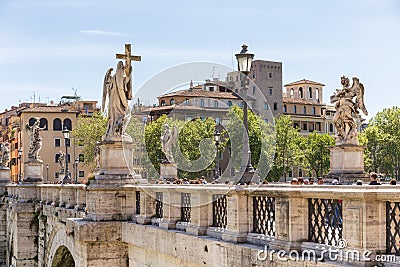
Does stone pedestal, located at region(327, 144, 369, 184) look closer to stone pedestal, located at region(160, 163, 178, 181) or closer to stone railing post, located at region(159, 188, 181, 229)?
stone pedestal, located at region(160, 163, 178, 181)

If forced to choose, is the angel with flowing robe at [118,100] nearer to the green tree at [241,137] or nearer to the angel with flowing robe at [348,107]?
the angel with flowing robe at [348,107]

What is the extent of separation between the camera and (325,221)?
9.40 meters

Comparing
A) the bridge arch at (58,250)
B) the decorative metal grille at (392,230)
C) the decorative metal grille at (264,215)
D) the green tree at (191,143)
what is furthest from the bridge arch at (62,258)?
the green tree at (191,143)

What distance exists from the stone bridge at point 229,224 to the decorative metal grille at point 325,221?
0.01 metres

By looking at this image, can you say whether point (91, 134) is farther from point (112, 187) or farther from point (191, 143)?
point (112, 187)

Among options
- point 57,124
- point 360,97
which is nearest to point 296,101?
point 57,124

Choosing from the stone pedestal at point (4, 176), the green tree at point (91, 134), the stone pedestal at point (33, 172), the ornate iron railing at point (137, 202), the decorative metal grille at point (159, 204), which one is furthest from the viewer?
the green tree at point (91, 134)

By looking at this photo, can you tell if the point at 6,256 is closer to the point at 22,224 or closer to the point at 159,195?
the point at 22,224

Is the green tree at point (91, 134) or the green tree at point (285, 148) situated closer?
the green tree at point (91, 134)

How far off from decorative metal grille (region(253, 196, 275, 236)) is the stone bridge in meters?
0.02

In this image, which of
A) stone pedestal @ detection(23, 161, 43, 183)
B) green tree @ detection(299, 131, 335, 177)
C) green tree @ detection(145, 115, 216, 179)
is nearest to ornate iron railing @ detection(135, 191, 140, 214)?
stone pedestal @ detection(23, 161, 43, 183)

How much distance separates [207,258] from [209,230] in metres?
0.78

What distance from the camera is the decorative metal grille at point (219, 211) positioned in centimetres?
1220

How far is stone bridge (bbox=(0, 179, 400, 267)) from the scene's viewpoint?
8.26 m
